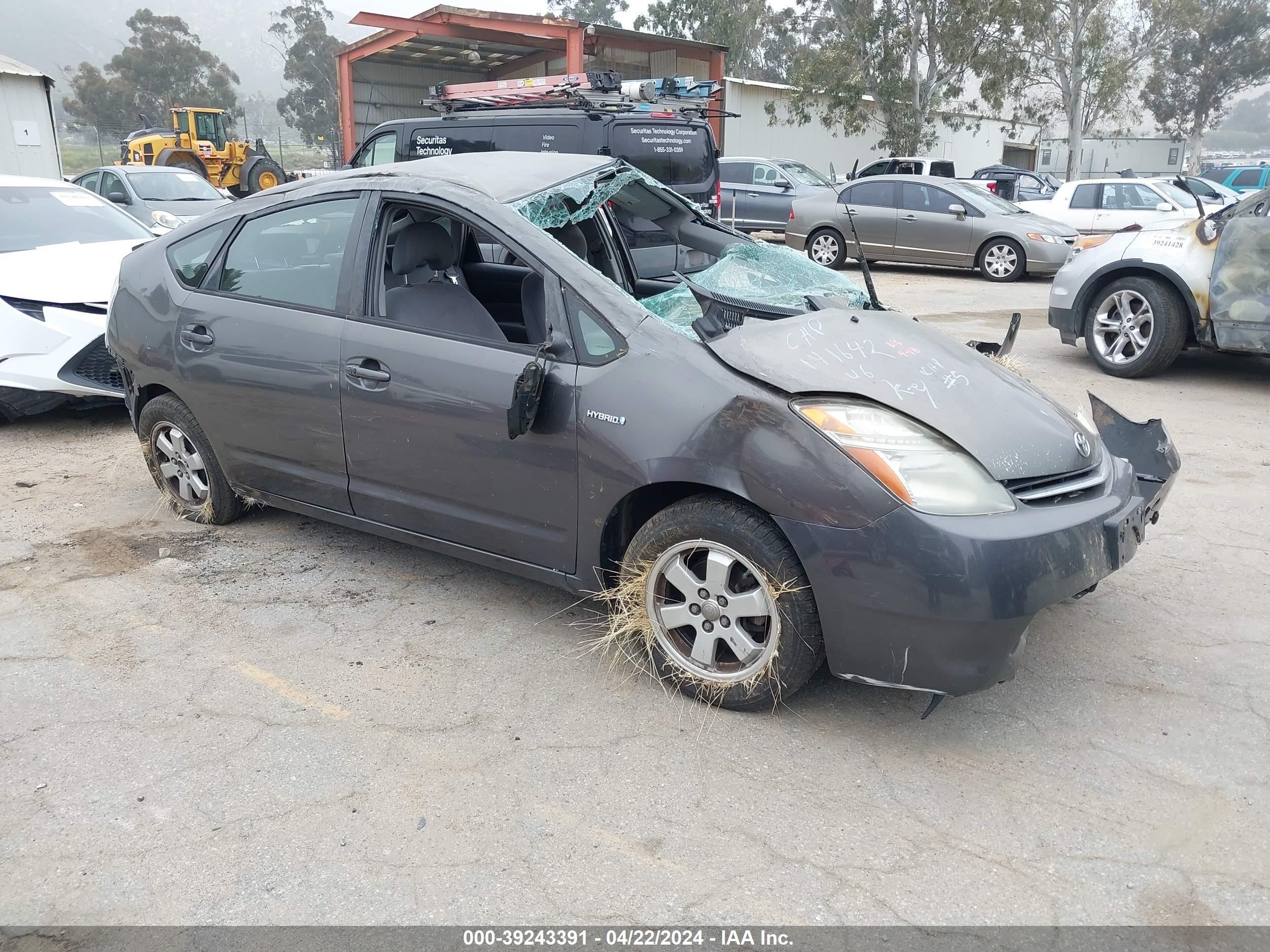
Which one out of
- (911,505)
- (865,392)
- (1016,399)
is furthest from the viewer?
(1016,399)

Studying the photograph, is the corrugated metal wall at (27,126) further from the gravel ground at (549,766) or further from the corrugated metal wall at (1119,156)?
the corrugated metal wall at (1119,156)

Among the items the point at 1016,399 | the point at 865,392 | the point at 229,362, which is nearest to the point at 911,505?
the point at 865,392

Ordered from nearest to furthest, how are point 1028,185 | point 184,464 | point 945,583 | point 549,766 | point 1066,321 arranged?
1. point 945,583
2. point 549,766
3. point 184,464
4. point 1066,321
5. point 1028,185

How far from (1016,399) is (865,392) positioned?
663 mm

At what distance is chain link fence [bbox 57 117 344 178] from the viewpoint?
1853 inches

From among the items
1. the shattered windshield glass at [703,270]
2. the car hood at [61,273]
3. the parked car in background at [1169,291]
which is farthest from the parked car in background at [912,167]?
the shattered windshield glass at [703,270]

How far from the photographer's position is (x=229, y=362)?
4273mm

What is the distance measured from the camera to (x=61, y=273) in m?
6.71

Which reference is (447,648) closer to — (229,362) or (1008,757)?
(229,362)

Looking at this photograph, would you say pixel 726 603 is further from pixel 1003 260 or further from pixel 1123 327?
pixel 1003 260

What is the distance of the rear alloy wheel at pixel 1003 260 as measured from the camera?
47.3 feet

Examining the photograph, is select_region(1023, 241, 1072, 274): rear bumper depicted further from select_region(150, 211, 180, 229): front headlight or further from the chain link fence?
the chain link fence

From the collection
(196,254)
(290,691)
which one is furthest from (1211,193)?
(290,691)

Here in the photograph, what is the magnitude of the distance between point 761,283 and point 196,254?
102 inches
